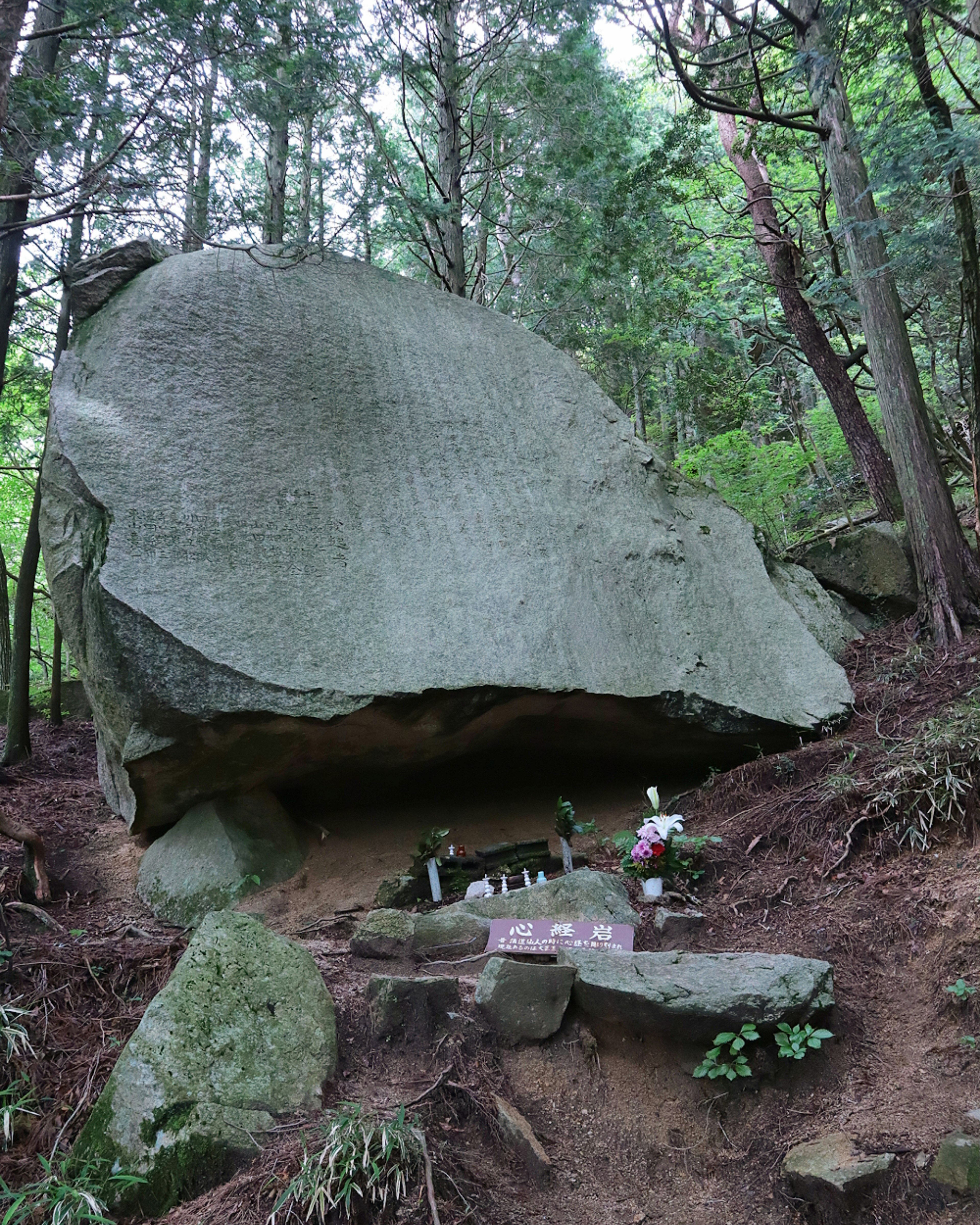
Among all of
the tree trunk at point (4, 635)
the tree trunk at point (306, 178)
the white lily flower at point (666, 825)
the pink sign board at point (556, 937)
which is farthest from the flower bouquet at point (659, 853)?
the tree trunk at point (4, 635)

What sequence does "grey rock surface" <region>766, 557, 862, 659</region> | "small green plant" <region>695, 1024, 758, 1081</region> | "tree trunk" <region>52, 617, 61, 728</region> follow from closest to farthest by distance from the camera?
"small green plant" <region>695, 1024, 758, 1081</region> → "grey rock surface" <region>766, 557, 862, 659</region> → "tree trunk" <region>52, 617, 61, 728</region>

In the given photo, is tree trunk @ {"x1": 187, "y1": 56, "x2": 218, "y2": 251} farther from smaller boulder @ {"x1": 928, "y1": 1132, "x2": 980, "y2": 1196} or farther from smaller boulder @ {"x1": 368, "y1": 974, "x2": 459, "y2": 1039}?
smaller boulder @ {"x1": 928, "y1": 1132, "x2": 980, "y2": 1196}

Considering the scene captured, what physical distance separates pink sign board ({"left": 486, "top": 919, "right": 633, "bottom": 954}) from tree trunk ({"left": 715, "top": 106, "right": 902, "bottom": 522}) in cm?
548

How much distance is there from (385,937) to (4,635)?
898cm

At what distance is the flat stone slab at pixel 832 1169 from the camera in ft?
7.61

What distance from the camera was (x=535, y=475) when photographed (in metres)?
6.10

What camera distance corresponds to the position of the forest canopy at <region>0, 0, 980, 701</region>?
535cm

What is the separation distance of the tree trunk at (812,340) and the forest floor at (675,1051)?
348 cm

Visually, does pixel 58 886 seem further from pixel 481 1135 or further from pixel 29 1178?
pixel 481 1135

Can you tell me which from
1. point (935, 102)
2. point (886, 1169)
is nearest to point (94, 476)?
point (886, 1169)

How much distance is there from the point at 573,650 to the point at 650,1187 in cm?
315

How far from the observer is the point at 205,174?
7828 mm

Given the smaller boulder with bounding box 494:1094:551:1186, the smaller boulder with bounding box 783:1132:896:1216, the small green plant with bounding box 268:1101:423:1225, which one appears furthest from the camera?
the smaller boulder with bounding box 494:1094:551:1186

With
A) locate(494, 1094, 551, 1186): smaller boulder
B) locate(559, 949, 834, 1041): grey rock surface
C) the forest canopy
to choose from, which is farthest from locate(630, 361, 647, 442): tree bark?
locate(494, 1094, 551, 1186): smaller boulder
